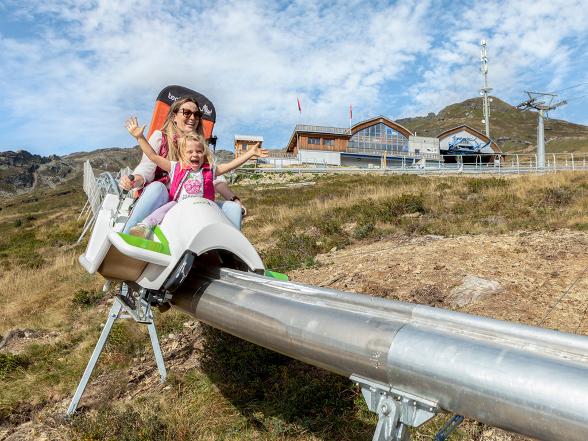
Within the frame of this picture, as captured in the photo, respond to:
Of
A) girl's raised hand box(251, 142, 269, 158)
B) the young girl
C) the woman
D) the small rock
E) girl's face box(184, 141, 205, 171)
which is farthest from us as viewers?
the small rock

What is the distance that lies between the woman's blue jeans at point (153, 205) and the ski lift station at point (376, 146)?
152 feet

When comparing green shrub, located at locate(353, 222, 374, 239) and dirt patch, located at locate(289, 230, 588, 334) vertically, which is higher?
green shrub, located at locate(353, 222, 374, 239)

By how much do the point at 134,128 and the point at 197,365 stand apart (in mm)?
2521

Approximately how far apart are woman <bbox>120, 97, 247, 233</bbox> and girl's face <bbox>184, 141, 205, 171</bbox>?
24cm

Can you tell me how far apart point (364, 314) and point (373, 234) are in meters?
7.64

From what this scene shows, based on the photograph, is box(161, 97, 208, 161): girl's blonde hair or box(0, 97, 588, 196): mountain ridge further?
box(0, 97, 588, 196): mountain ridge

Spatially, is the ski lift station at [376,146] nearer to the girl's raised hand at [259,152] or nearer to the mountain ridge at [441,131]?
the girl's raised hand at [259,152]

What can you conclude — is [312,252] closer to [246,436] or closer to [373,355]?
[246,436]

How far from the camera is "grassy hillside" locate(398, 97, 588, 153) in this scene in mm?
115988

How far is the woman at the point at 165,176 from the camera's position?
152 inches

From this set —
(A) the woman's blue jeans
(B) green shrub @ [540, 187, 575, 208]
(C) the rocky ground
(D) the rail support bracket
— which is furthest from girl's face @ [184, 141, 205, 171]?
(B) green shrub @ [540, 187, 575, 208]

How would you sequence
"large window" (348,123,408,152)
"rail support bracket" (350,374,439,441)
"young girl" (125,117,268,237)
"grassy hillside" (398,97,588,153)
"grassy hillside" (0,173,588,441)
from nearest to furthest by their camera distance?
"rail support bracket" (350,374,439,441), "grassy hillside" (0,173,588,441), "young girl" (125,117,268,237), "large window" (348,123,408,152), "grassy hillside" (398,97,588,153)

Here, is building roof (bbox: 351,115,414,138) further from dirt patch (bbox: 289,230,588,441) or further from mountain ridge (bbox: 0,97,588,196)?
mountain ridge (bbox: 0,97,588,196)

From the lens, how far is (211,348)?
5.08m
